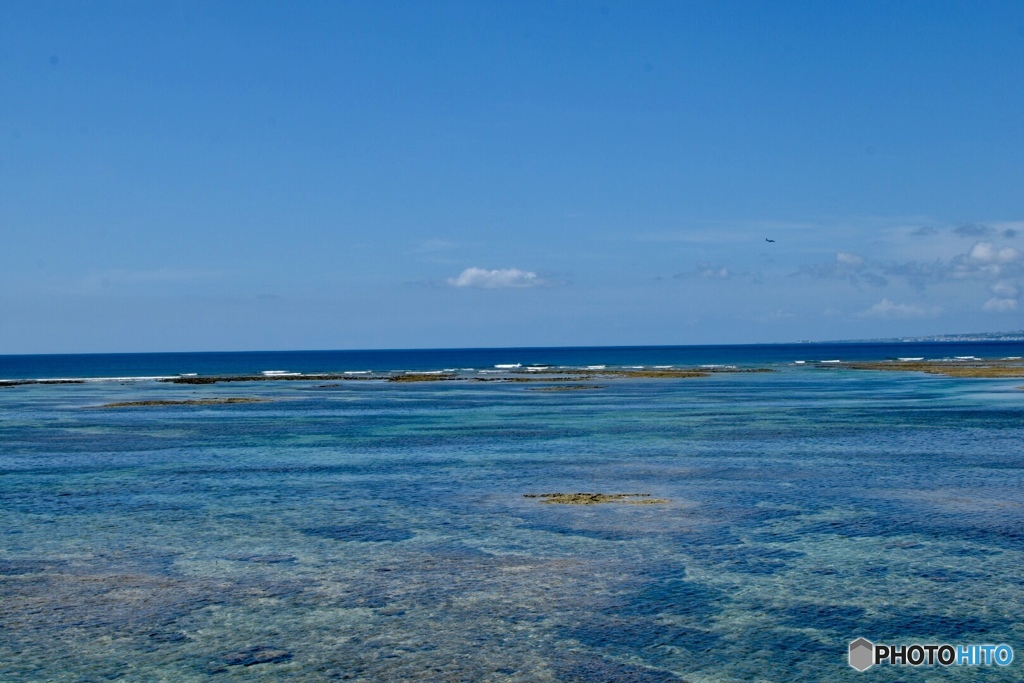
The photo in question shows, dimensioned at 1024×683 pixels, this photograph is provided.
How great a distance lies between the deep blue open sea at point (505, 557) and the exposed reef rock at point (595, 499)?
2.33ft

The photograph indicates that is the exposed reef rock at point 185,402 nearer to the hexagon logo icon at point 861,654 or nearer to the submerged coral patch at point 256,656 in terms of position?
the submerged coral patch at point 256,656

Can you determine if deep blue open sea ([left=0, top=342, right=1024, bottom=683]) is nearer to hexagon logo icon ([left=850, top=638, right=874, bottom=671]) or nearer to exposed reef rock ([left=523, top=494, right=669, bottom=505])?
hexagon logo icon ([left=850, top=638, right=874, bottom=671])

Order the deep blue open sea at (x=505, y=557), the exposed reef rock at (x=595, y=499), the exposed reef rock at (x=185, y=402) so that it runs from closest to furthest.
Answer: the deep blue open sea at (x=505, y=557)
the exposed reef rock at (x=595, y=499)
the exposed reef rock at (x=185, y=402)

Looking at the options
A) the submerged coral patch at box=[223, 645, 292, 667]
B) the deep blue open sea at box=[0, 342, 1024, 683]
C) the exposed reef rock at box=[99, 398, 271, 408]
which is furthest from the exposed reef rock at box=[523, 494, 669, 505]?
the exposed reef rock at box=[99, 398, 271, 408]

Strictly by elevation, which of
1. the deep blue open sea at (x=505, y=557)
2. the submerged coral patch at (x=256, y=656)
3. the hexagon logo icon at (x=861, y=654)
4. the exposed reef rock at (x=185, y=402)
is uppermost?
the exposed reef rock at (x=185, y=402)

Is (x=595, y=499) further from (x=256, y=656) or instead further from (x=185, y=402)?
(x=185, y=402)

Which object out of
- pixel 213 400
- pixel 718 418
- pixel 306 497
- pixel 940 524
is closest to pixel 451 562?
pixel 306 497

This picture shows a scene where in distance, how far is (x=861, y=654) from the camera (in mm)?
15391

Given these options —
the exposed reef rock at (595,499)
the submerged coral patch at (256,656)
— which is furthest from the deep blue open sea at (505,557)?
the exposed reef rock at (595,499)

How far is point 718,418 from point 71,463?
34.2 m

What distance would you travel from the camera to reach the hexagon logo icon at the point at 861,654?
15.0m

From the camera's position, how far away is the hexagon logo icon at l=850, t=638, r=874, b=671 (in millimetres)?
15031

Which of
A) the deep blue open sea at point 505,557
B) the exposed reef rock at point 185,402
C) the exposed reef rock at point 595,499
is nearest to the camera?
the deep blue open sea at point 505,557

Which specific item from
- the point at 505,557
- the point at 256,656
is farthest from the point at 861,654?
the point at 256,656
